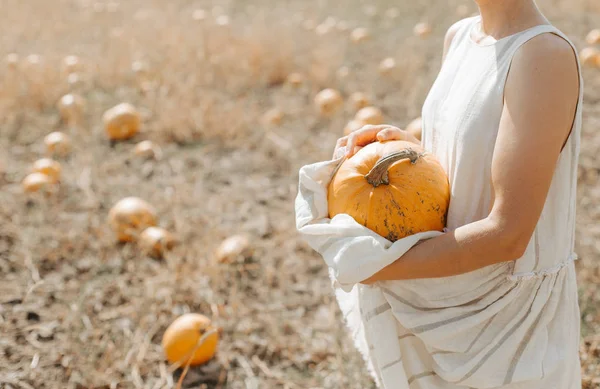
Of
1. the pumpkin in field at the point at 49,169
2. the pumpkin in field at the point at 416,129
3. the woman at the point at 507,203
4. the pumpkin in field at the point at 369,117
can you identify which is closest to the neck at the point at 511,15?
the woman at the point at 507,203

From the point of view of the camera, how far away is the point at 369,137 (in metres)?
1.84

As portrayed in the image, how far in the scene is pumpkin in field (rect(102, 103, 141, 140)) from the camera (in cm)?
507

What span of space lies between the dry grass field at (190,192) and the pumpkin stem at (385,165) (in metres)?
1.22

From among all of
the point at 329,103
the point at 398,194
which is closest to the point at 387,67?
the point at 329,103

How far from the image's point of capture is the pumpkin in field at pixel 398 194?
61.7 inches

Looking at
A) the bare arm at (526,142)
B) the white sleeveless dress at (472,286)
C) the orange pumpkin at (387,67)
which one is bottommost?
the orange pumpkin at (387,67)

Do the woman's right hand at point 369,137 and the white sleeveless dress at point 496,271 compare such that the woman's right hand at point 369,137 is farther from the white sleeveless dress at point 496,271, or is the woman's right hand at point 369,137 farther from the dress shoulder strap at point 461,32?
the dress shoulder strap at point 461,32

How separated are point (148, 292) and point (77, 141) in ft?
8.14

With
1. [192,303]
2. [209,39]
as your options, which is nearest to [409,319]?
[192,303]

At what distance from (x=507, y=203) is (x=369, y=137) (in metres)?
0.60

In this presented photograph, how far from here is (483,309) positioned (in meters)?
1.54

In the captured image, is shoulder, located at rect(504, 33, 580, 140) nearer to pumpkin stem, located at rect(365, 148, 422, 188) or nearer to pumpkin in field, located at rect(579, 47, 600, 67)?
pumpkin stem, located at rect(365, 148, 422, 188)

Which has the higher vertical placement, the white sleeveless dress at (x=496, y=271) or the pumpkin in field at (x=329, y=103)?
the white sleeveless dress at (x=496, y=271)

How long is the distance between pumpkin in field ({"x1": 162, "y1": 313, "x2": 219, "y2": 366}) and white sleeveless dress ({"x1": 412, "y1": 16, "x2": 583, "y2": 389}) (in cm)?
131
